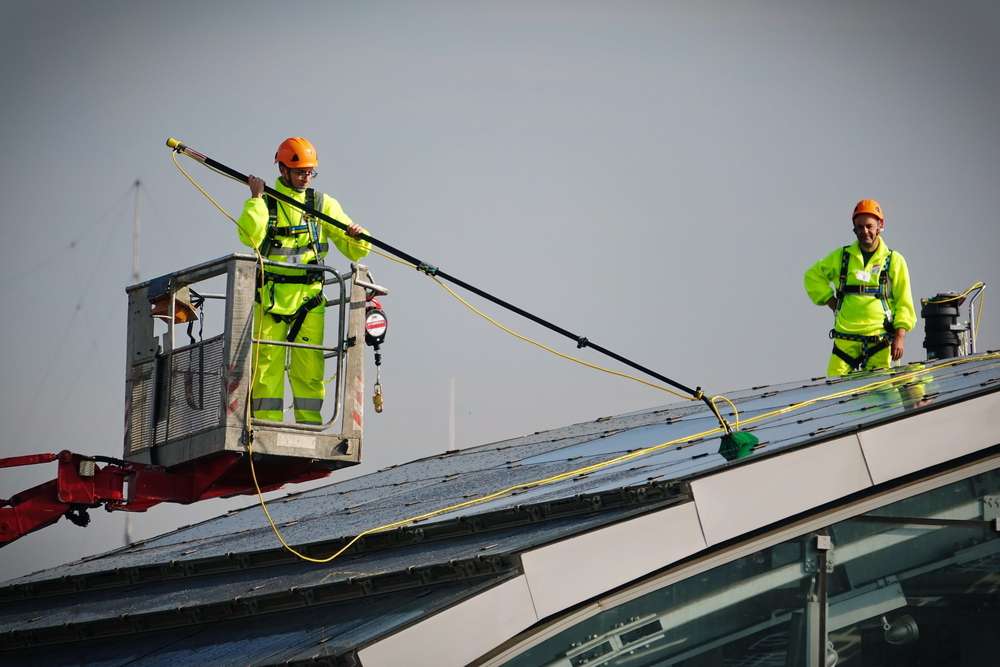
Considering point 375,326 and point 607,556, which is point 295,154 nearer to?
point 375,326

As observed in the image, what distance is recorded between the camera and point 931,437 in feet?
34.1

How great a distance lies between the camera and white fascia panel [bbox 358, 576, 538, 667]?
8891 mm

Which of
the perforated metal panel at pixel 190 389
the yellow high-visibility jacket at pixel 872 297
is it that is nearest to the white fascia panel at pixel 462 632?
the perforated metal panel at pixel 190 389

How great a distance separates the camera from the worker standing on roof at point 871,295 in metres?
16.2

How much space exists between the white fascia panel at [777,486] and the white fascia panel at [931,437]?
14 cm

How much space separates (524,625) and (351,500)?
6663 mm

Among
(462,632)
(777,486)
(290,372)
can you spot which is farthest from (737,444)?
(290,372)

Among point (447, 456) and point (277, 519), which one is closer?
point (277, 519)

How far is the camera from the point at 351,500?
1567cm

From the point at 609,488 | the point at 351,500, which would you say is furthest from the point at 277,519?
the point at 609,488

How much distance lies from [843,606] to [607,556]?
179 cm

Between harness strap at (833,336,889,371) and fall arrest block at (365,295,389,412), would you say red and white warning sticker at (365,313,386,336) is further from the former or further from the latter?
harness strap at (833,336,889,371)

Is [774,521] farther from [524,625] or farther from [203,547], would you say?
[203,547]

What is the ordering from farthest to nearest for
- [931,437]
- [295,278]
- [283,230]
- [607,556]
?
[283,230] < [295,278] < [931,437] < [607,556]
